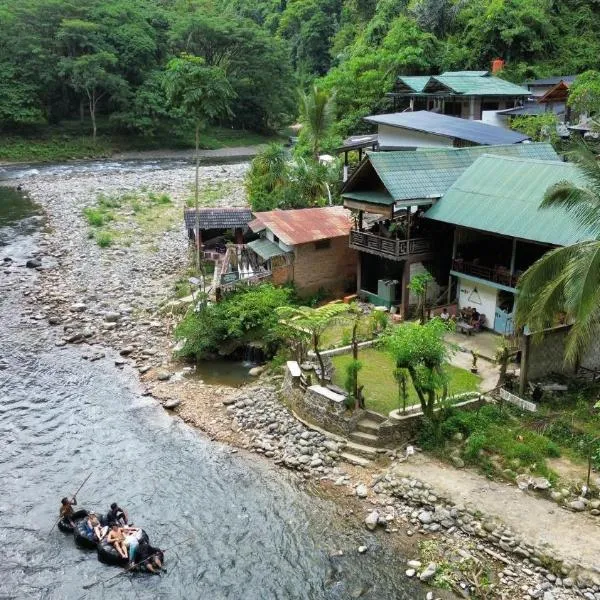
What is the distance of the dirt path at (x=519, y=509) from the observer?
14.3 m

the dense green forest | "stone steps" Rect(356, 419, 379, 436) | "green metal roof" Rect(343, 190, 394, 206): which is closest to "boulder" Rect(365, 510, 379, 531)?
"stone steps" Rect(356, 419, 379, 436)

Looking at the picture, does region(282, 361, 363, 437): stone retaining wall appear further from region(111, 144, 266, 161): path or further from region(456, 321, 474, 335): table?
region(111, 144, 266, 161): path

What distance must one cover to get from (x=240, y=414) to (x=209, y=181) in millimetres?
41374

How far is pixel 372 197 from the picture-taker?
25500 mm

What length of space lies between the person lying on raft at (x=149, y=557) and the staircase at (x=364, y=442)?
5914 millimetres

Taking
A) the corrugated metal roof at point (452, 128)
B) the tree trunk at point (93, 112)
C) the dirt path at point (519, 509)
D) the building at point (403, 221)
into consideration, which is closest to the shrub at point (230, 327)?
the building at point (403, 221)

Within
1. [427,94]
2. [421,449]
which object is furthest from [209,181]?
[421,449]

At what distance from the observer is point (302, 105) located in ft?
153

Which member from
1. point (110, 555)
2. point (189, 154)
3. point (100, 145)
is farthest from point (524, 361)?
point (100, 145)

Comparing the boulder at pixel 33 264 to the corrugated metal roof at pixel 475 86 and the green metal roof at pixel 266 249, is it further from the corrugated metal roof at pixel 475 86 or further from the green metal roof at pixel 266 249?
the corrugated metal roof at pixel 475 86

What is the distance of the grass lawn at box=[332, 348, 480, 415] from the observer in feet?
64.6

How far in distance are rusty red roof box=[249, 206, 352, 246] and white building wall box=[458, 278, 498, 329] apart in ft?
19.8

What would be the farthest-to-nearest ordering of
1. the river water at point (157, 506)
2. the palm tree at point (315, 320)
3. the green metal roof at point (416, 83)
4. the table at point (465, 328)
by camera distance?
the green metal roof at point (416, 83) < the table at point (465, 328) < the palm tree at point (315, 320) < the river water at point (157, 506)

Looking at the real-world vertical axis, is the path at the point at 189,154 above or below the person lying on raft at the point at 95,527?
above
